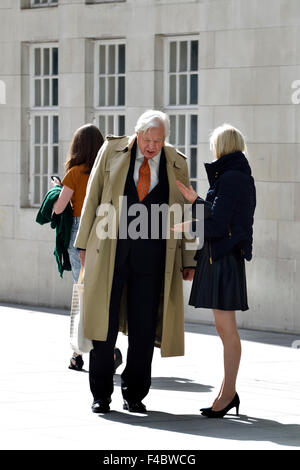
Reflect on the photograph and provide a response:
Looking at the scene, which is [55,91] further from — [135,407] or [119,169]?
[135,407]

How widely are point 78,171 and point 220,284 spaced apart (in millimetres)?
2324

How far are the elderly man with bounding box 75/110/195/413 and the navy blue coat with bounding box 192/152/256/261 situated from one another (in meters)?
0.31

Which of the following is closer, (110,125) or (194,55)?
(194,55)

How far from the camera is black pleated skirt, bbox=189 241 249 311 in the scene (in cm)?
837

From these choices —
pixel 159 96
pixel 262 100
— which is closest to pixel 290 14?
pixel 262 100

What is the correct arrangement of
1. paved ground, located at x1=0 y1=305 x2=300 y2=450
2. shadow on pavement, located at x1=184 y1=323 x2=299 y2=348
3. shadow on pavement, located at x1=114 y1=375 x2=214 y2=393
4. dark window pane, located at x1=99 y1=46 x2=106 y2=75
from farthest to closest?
dark window pane, located at x1=99 y1=46 x2=106 y2=75, shadow on pavement, located at x1=184 y1=323 x2=299 y2=348, shadow on pavement, located at x1=114 y1=375 x2=214 y2=393, paved ground, located at x1=0 y1=305 x2=300 y2=450

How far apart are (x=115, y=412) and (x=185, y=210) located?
1458 millimetres

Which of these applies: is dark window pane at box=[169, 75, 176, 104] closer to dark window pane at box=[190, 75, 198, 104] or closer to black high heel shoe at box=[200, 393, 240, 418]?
dark window pane at box=[190, 75, 198, 104]

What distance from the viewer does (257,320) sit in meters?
13.5

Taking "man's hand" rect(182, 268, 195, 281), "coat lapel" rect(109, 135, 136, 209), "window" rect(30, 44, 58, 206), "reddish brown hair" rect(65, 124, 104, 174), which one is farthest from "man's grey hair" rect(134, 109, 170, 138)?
"window" rect(30, 44, 58, 206)

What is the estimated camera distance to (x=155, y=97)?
48.0 feet

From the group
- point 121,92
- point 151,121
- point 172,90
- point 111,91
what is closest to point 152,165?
point 151,121

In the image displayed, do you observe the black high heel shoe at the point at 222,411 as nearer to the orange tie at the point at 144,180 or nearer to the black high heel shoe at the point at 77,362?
the orange tie at the point at 144,180
